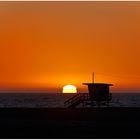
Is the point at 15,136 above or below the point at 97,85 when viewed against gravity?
below

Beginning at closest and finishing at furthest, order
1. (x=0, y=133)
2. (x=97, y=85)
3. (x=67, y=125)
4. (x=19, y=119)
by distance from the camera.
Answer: (x=0, y=133)
(x=67, y=125)
(x=19, y=119)
(x=97, y=85)

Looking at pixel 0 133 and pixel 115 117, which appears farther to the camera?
pixel 115 117

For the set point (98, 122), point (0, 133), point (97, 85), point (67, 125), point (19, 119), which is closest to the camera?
point (0, 133)

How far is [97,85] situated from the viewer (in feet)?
168

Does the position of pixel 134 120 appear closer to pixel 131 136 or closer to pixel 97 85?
pixel 131 136

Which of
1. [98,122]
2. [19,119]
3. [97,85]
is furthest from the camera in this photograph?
[97,85]

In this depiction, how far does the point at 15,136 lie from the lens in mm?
26938

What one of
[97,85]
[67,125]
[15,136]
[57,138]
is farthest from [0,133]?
[97,85]

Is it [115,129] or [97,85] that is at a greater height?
[97,85]

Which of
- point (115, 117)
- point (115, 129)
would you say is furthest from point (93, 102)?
point (115, 129)

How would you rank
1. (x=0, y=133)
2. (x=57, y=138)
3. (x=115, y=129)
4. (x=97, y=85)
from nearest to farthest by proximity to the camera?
(x=57, y=138)
(x=0, y=133)
(x=115, y=129)
(x=97, y=85)

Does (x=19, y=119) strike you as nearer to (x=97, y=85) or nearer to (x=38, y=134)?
(x=38, y=134)

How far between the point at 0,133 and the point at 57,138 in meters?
3.94

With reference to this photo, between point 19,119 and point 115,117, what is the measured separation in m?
7.86
